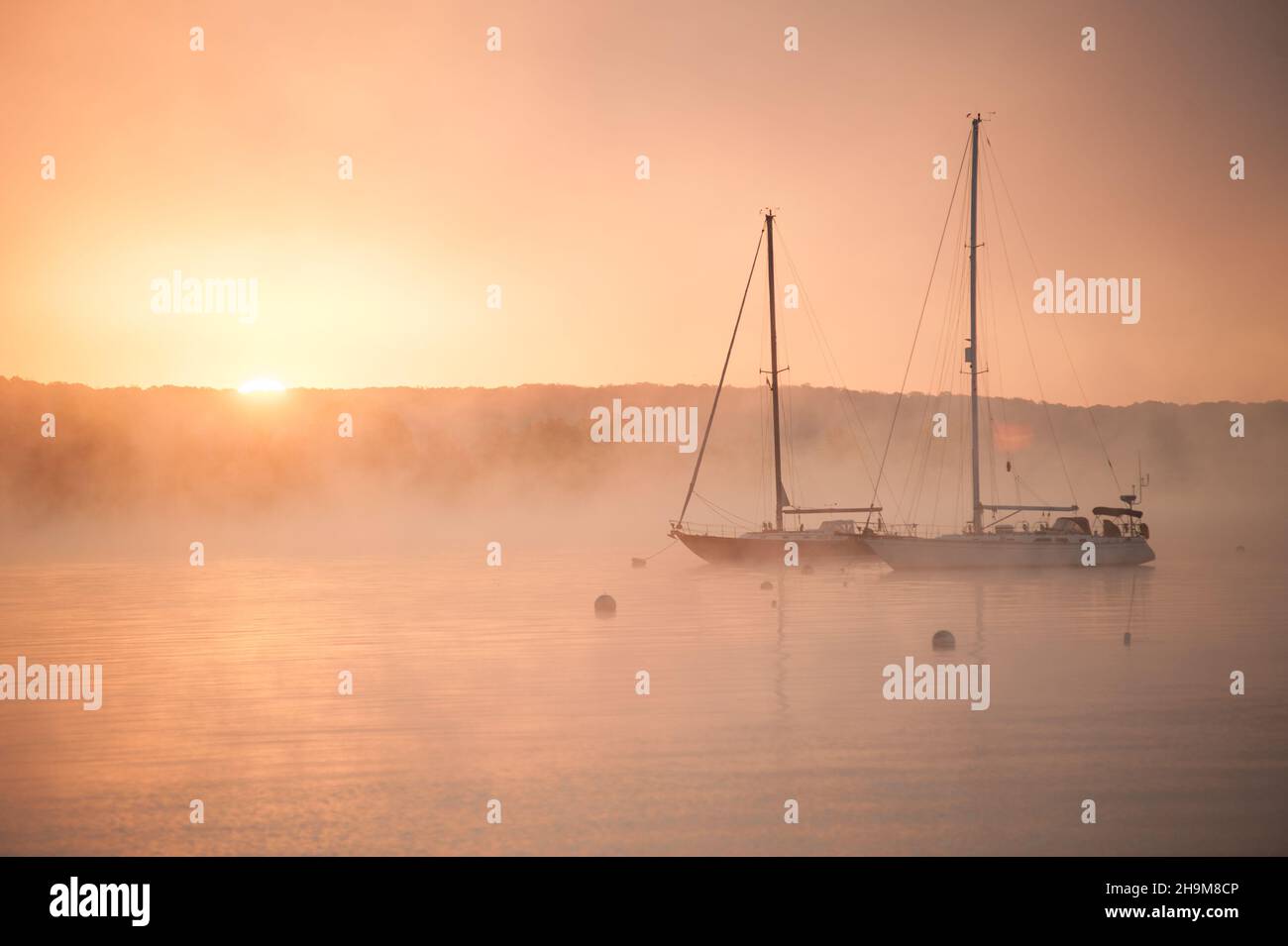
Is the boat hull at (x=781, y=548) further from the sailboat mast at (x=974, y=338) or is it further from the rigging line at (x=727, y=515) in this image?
the rigging line at (x=727, y=515)

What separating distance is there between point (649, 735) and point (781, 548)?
136ft

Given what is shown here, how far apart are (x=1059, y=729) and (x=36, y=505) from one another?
592ft

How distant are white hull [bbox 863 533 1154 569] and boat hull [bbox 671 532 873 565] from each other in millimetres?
3567

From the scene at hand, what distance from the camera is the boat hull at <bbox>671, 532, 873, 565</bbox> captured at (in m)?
62.2

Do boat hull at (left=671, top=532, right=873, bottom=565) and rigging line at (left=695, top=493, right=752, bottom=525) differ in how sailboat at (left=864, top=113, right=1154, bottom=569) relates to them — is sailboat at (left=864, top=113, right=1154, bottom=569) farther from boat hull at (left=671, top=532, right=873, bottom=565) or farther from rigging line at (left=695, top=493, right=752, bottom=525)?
rigging line at (left=695, top=493, right=752, bottom=525)

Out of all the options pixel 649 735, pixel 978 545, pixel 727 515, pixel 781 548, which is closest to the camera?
pixel 649 735

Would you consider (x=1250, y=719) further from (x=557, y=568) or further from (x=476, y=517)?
(x=476, y=517)

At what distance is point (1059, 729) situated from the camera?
69.8ft

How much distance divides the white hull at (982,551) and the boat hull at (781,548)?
11.7ft

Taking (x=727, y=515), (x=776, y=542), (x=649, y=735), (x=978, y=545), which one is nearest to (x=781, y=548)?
(x=776, y=542)

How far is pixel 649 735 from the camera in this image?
21.0 m

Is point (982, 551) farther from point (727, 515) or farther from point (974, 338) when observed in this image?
Result: point (727, 515)

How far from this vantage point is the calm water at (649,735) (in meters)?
15.8
